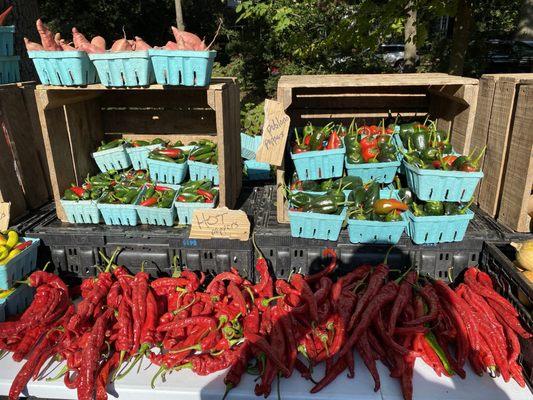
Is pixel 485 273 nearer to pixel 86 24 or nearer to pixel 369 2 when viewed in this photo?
pixel 369 2

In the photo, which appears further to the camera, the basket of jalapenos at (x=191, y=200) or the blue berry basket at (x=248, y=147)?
the blue berry basket at (x=248, y=147)

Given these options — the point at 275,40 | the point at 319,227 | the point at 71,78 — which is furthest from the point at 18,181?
the point at 275,40

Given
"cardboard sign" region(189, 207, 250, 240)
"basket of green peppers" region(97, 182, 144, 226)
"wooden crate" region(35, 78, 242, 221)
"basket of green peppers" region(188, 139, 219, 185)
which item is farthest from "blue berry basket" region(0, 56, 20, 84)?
"cardboard sign" region(189, 207, 250, 240)

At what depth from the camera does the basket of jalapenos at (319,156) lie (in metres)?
3.27

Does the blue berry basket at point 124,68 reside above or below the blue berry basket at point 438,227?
above

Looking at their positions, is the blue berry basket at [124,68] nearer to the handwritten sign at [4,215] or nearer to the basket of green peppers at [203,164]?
the basket of green peppers at [203,164]

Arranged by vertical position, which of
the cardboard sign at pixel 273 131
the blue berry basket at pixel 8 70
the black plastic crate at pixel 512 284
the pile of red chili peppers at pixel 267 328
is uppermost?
the blue berry basket at pixel 8 70

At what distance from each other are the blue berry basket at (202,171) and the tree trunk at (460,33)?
4044 mm

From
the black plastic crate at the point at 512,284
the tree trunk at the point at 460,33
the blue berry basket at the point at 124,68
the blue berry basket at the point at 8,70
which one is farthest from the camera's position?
the tree trunk at the point at 460,33

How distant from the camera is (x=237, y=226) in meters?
3.14

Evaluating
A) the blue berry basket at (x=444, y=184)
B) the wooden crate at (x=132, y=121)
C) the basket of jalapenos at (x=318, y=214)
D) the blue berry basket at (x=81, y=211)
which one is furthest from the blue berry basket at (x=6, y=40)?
the blue berry basket at (x=444, y=184)

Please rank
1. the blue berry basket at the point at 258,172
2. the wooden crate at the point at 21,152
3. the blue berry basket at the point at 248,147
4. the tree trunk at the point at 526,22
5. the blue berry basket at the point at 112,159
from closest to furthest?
the wooden crate at the point at 21,152
the blue berry basket at the point at 112,159
the blue berry basket at the point at 258,172
the blue berry basket at the point at 248,147
the tree trunk at the point at 526,22

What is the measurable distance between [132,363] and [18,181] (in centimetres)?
214

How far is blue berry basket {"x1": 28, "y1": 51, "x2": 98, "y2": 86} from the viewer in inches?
120
